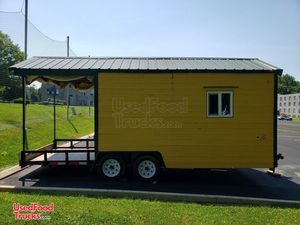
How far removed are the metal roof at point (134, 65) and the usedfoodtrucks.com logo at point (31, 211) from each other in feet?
13.2

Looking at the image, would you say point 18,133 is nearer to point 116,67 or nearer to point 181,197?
point 116,67

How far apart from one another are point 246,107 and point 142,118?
113 inches

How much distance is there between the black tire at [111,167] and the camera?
30.0 ft

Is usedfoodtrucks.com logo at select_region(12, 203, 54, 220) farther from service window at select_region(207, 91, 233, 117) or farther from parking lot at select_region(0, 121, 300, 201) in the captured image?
service window at select_region(207, 91, 233, 117)

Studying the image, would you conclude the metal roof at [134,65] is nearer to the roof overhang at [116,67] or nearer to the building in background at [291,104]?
the roof overhang at [116,67]

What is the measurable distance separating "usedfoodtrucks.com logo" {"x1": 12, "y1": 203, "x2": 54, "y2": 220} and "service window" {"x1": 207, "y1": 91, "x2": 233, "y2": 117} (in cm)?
495

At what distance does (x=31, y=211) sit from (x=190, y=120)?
4.81m

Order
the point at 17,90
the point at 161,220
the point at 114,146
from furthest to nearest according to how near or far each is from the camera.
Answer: the point at 17,90, the point at 114,146, the point at 161,220

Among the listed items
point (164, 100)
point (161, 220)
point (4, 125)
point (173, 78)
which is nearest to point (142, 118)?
point (164, 100)

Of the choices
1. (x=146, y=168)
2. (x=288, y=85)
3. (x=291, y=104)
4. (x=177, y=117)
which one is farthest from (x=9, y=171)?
(x=288, y=85)

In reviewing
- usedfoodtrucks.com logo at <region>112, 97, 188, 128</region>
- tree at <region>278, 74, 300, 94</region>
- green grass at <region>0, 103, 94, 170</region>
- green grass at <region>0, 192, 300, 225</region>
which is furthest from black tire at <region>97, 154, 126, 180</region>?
tree at <region>278, 74, 300, 94</region>

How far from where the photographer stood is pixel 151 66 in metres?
A: 9.51

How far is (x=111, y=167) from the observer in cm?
922

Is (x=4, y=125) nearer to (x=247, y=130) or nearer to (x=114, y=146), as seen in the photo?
(x=114, y=146)
